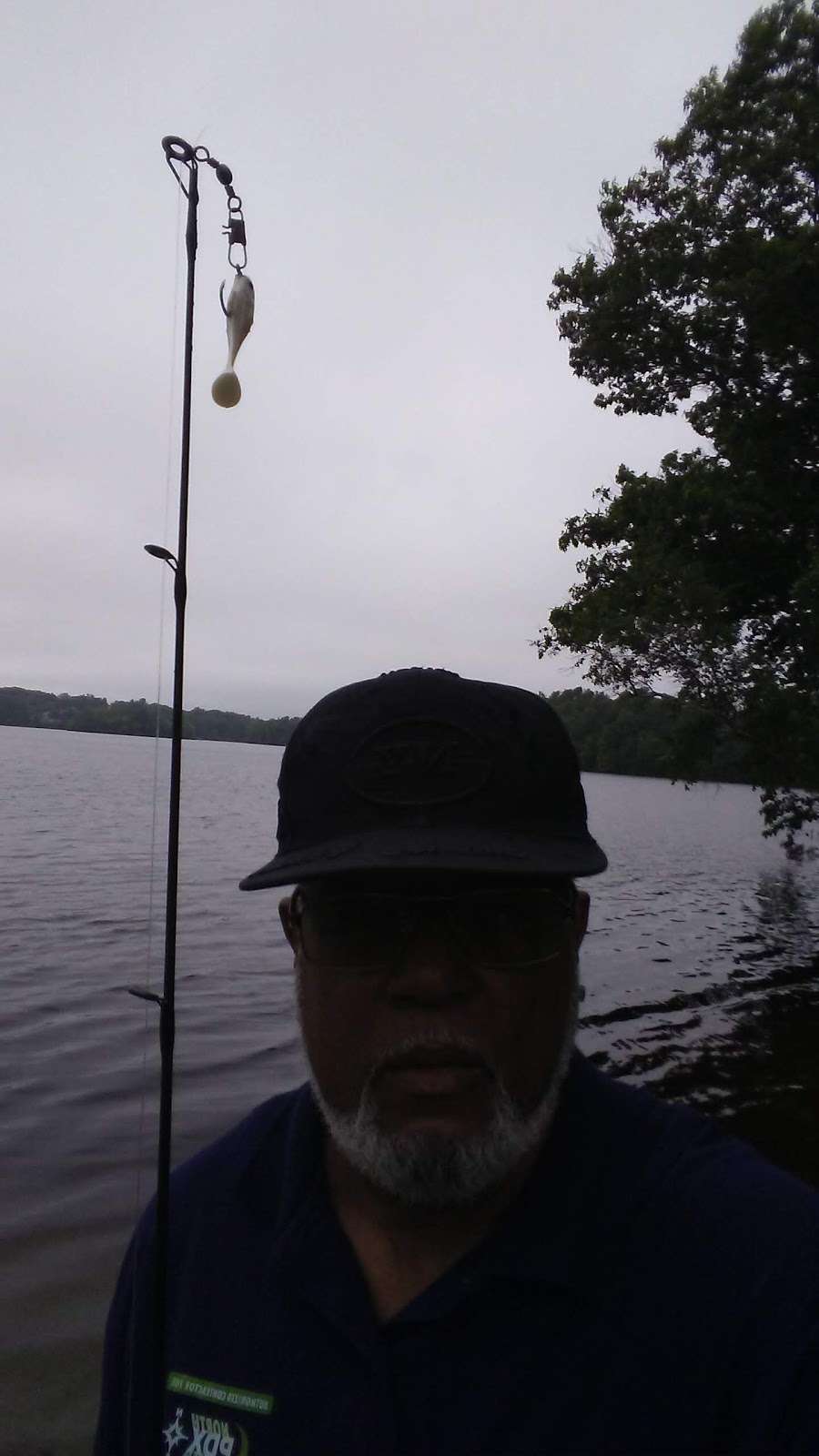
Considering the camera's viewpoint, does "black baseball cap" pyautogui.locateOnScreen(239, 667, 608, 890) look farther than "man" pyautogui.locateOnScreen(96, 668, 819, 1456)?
Yes

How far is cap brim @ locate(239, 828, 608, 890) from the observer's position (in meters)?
1.73

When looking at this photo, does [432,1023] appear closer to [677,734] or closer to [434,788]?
[434,788]

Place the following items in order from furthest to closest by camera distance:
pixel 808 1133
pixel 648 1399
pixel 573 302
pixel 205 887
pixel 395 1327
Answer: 1. pixel 205 887
2. pixel 573 302
3. pixel 808 1133
4. pixel 395 1327
5. pixel 648 1399

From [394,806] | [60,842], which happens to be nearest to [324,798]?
[394,806]

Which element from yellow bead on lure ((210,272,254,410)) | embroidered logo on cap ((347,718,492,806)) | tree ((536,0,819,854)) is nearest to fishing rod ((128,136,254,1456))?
yellow bead on lure ((210,272,254,410))

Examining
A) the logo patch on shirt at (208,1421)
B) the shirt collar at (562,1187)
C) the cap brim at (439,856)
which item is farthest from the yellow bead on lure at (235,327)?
the logo patch on shirt at (208,1421)

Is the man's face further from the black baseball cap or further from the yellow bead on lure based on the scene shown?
the yellow bead on lure

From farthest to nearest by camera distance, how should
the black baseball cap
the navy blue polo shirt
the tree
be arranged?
the tree, the black baseball cap, the navy blue polo shirt

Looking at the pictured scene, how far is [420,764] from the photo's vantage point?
6.01 ft

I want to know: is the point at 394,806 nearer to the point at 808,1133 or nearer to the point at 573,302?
the point at 808,1133

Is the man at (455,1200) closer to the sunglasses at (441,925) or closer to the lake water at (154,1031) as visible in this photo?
the sunglasses at (441,925)

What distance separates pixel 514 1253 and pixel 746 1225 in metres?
0.38

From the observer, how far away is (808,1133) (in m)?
9.81

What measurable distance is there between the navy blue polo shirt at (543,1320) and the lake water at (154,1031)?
1.13 ft
